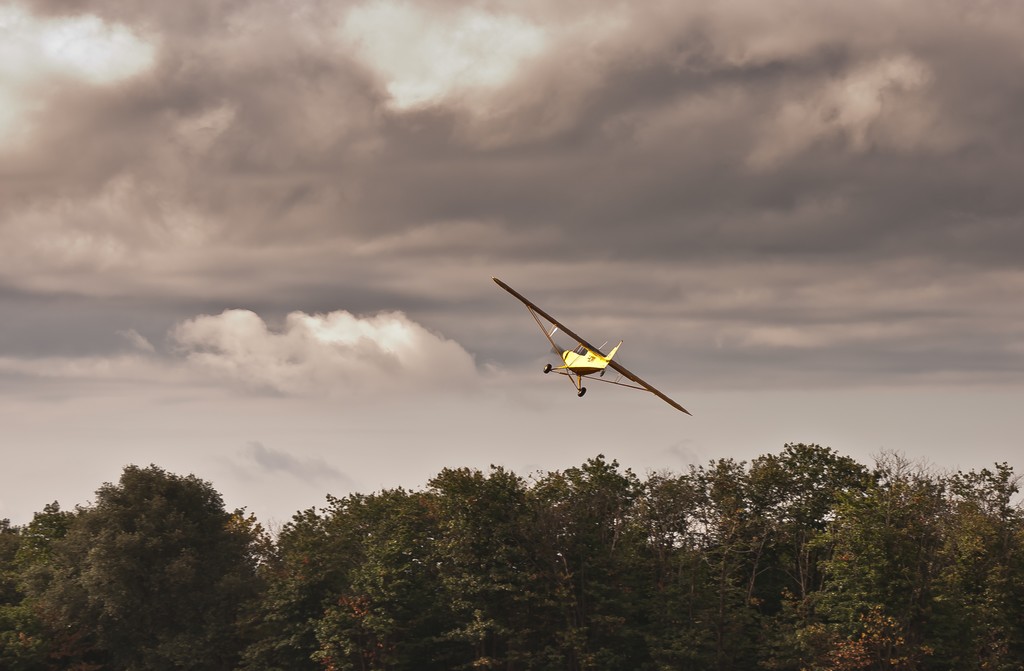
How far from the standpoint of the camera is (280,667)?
86812 millimetres

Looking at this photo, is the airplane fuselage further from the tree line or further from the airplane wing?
the tree line

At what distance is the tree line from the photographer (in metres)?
78.4

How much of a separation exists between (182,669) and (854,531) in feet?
168

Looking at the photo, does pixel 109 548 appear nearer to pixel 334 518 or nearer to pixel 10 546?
pixel 334 518

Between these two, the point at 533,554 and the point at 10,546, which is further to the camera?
the point at 10,546

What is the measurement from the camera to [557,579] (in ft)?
274

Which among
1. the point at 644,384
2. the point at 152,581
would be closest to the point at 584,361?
the point at 644,384

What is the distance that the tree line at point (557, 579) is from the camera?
78.4 m

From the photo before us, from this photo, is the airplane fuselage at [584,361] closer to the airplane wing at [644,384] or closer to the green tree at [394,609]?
the airplane wing at [644,384]

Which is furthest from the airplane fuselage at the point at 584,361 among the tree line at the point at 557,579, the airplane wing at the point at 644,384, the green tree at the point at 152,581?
the green tree at the point at 152,581

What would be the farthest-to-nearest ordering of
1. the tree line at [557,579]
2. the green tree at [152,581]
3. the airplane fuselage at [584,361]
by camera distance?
the green tree at [152,581]
the tree line at [557,579]
the airplane fuselage at [584,361]

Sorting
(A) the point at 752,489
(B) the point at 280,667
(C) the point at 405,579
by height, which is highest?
(A) the point at 752,489

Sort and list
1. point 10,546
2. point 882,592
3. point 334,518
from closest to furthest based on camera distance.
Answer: point 882,592 < point 334,518 < point 10,546

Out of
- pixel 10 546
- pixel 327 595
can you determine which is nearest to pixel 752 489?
pixel 327 595
